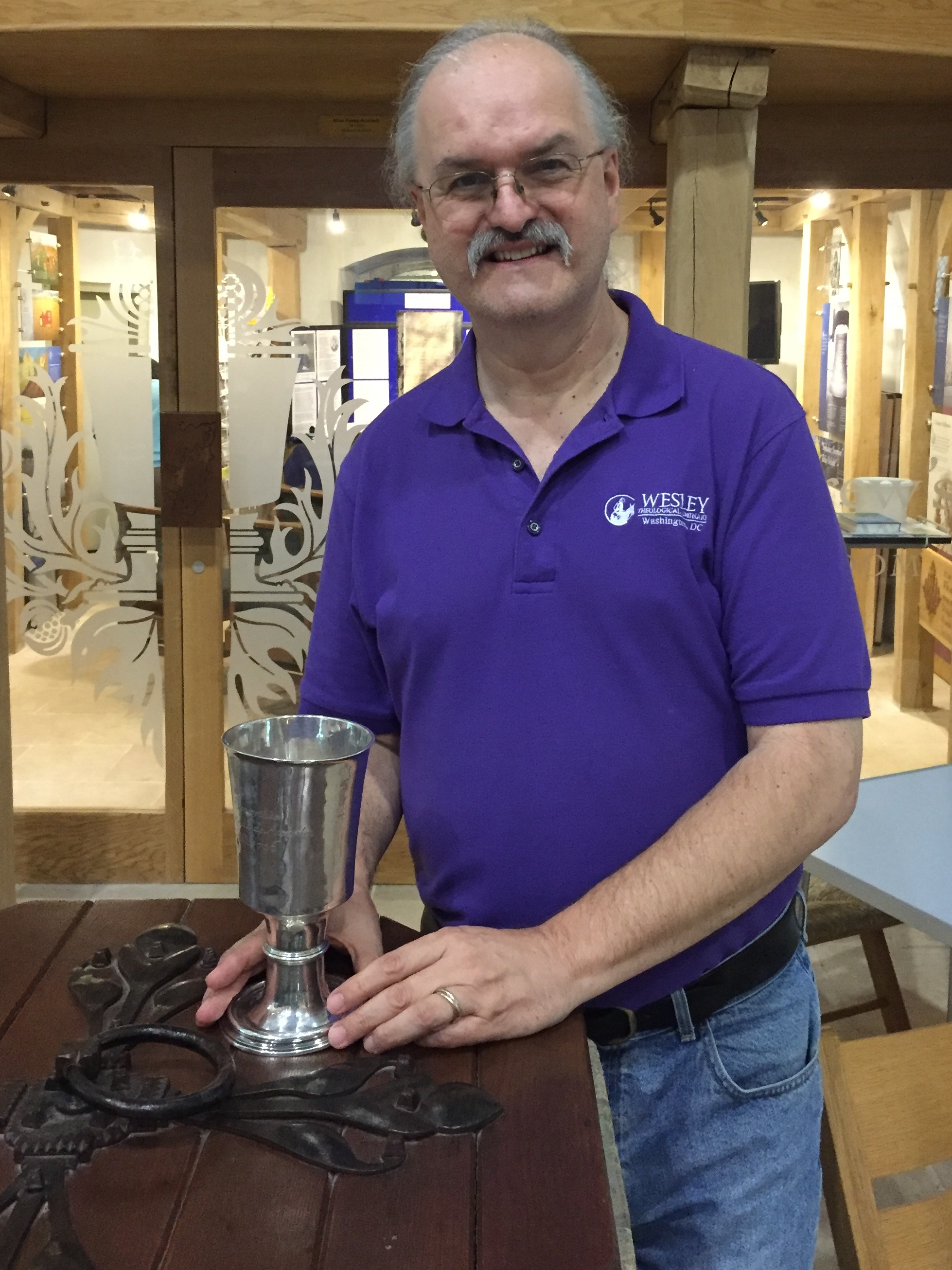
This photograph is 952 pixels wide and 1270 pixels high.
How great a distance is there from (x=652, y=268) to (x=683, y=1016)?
2181 mm

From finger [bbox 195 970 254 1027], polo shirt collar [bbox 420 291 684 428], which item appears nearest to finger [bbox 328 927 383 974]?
finger [bbox 195 970 254 1027]

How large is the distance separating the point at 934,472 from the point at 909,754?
72cm

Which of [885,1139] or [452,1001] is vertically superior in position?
[452,1001]

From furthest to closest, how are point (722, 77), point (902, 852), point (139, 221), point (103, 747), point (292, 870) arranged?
point (103, 747)
point (139, 221)
point (722, 77)
point (902, 852)
point (292, 870)

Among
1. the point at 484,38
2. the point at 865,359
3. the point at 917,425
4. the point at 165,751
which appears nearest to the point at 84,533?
the point at 165,751

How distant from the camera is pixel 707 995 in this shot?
46.9 inches

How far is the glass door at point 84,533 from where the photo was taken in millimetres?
3090

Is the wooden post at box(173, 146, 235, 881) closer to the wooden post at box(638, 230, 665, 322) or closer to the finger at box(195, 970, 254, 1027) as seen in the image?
the wooden post at box(638, 230, 665, 322)

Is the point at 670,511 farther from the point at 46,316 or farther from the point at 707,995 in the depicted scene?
the point at 46,316

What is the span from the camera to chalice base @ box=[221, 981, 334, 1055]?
972mm

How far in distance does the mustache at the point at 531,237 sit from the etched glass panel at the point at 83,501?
2.13 metres

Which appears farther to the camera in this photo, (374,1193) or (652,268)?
(652,268)

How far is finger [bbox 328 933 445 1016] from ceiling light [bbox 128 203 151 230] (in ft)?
8.17

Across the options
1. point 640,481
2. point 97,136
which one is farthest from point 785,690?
point 97,136
